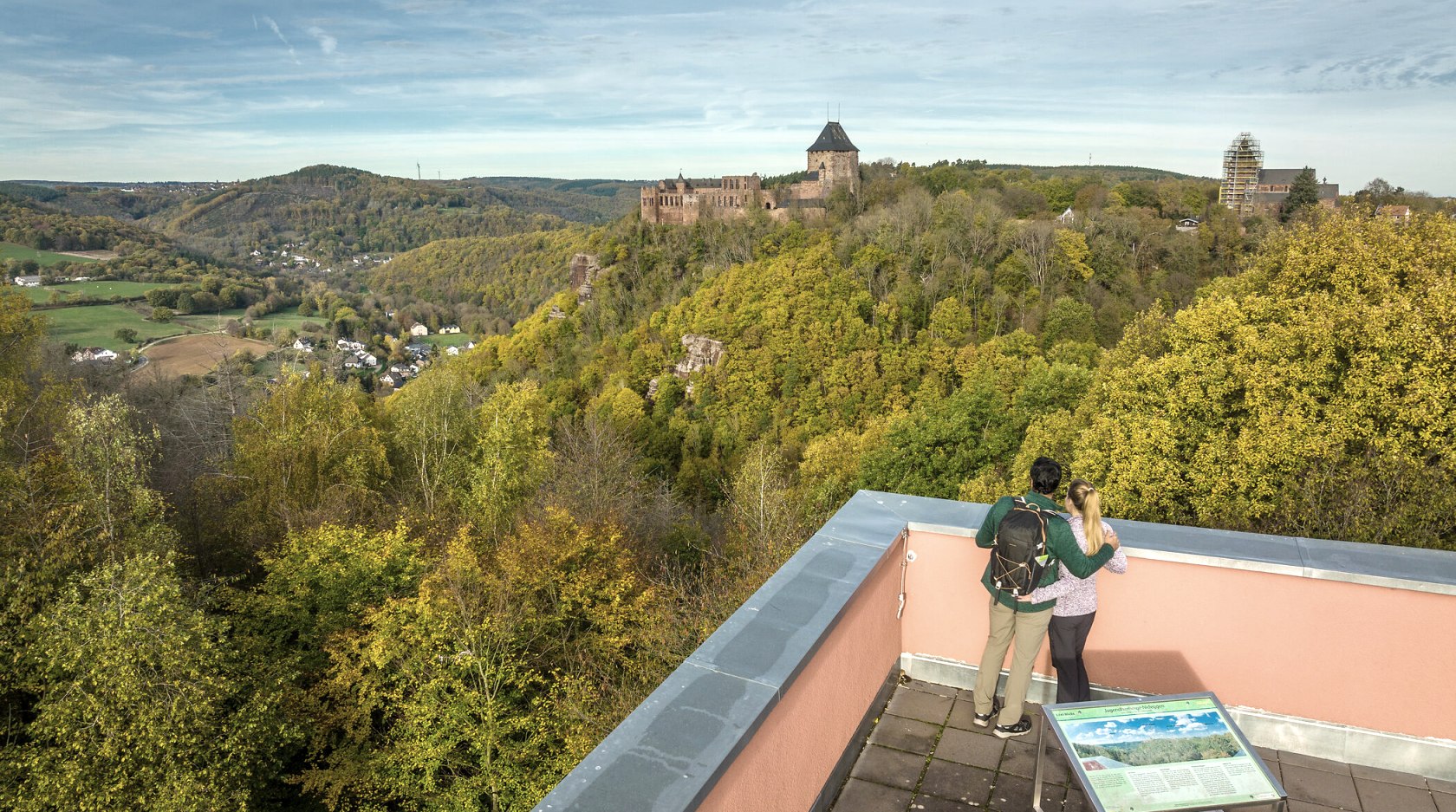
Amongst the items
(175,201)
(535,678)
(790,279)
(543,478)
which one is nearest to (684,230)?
(790,279)

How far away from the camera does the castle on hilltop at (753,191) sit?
7000 centimetres

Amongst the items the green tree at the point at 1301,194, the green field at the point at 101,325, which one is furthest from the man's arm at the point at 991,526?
the green tree at the point at 1301,194

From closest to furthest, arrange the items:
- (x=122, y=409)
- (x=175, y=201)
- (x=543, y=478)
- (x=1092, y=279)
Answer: (x=122, y=409) < (x=543, y=478) < (x=1092, y=279) < (x=175, y=201)

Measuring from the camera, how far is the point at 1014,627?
3.82m

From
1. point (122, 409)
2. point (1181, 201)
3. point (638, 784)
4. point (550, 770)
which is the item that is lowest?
point (550, 770)

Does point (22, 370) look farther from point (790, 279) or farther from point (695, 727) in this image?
point (790, 279)

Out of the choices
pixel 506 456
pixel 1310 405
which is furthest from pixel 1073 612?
pixel 506 456

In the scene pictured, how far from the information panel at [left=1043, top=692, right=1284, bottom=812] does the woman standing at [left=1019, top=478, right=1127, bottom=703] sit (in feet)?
2.64

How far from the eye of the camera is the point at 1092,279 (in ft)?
166

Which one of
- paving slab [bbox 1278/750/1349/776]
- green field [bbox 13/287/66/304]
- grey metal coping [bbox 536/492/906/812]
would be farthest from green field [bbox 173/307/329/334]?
paving slab [bbox 1278/750/1349/776]

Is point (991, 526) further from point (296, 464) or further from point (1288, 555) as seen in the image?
point (296, 464)

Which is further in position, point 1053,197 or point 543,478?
point 1053,197

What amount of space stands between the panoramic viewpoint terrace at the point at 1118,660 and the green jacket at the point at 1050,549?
281 millimetres

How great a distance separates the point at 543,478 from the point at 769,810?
24.0 m
